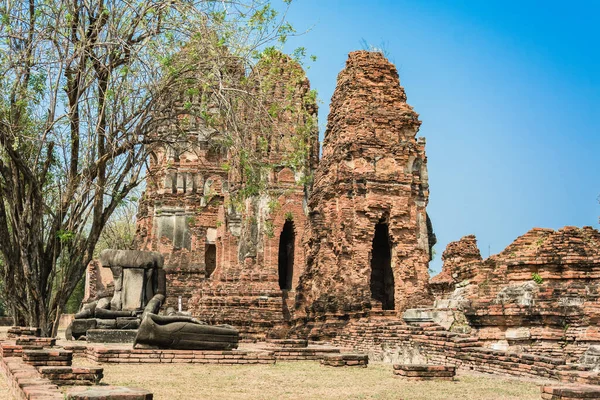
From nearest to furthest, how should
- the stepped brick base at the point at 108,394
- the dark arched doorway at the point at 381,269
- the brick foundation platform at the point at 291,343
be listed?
the stepped brick base at the point at 108,394, the brick foundation platform at the point at 291,343, the dark arched doorway at the point at 381,269

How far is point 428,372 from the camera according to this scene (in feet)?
28.0

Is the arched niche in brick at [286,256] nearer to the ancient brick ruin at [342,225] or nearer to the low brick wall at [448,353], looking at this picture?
the ancient brick ruin at [342,225]

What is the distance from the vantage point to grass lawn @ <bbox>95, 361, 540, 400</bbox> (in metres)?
7.00

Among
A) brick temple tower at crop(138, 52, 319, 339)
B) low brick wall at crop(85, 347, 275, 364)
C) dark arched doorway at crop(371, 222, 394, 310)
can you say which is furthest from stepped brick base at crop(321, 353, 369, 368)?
dark arched doorway at crop(371, 222, 394, 310)

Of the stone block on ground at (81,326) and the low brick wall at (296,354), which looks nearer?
the low brick wall at (296,354)

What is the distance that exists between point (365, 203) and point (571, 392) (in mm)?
11129

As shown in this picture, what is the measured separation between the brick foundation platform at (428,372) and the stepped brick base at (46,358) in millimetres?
3724

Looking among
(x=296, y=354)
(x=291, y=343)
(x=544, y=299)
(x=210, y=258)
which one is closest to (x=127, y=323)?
(x=291, y=343)

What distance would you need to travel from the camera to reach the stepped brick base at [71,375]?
6848 mm

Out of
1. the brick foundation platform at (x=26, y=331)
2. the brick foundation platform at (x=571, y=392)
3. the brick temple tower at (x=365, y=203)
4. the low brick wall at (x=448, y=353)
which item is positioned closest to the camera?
the brick foundation platform at (x=571, y=392)

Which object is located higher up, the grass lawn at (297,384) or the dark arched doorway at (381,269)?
the dark arched doorway at (381,269)

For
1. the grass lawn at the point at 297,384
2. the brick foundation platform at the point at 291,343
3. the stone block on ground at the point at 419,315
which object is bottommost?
the grass lawn at the point at 297,384

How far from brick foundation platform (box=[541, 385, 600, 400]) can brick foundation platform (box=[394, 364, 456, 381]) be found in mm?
2124

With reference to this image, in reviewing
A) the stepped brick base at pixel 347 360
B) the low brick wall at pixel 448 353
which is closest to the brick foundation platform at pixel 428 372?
the low brick wall at pixel 448 353
